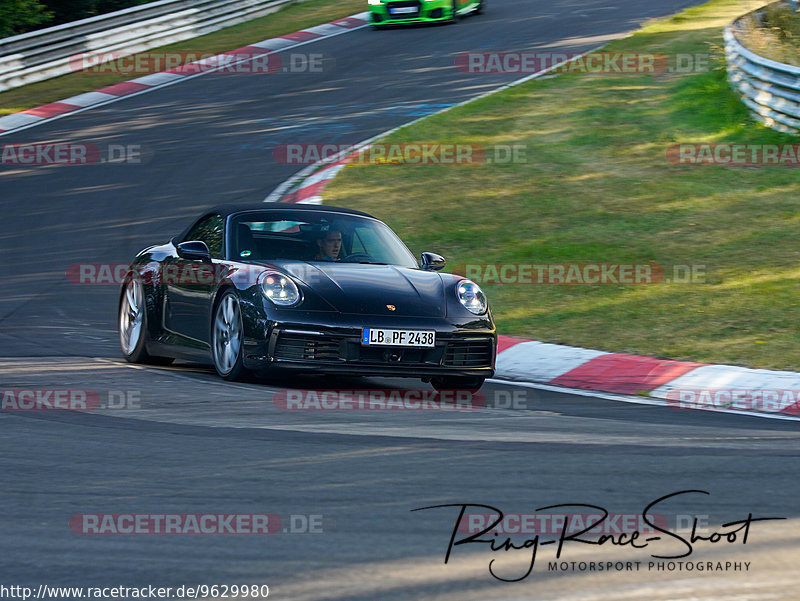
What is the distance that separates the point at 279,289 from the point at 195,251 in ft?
3.37

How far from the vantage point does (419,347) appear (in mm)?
7504

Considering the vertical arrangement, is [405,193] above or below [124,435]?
below

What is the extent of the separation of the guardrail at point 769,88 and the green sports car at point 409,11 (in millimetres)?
10580

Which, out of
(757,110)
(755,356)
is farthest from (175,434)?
(757,110)

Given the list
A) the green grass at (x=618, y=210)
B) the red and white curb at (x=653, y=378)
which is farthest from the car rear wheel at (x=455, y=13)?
the red and white curb at (x=653, y=378)

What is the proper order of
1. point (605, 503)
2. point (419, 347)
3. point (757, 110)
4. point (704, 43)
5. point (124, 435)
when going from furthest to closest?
point (704, 43)
point (757, 110)
point (419, 347)
point (124, 435)
point (605, 503)

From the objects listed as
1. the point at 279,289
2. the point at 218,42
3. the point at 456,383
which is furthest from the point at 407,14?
the point at 279,289

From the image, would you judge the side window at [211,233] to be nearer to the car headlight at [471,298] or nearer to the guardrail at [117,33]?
the car headlight at [471,298]

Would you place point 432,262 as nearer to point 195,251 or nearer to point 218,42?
point 195,251

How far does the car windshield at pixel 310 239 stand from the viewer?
8.41 meters

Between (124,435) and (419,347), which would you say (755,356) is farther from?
(124,435)

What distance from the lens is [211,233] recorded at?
891cm

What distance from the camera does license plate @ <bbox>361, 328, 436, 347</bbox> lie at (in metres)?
7.37

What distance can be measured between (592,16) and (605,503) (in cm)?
2460
